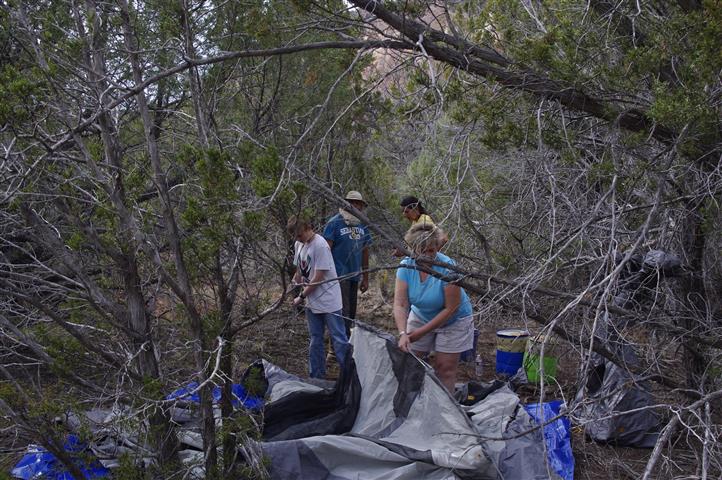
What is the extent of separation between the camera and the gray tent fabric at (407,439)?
13.1ft

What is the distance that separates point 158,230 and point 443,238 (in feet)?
4.94

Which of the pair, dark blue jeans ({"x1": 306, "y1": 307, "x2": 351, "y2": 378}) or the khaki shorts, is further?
dark blue jeans ({"x1": 306, "y1": 307, "x2": 351, "y2": 378})

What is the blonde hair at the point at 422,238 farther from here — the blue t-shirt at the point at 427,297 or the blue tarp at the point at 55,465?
the blue tarp at the point at 55,465

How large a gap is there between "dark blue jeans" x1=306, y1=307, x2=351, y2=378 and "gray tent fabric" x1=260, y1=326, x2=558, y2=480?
796 millimetres

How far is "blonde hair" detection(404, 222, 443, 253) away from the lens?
3.99 metres

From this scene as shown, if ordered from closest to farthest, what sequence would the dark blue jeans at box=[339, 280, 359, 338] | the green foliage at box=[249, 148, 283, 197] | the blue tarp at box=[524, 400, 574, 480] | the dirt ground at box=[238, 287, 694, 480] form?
the green foliage at box=[249, 148, 283, 197], the blue tarp at box=[524, 400, 574, 480], the dirt ground at box=[238, 287, 694, 480], the dark blue jeans at box=[339, 280, 359, 338]

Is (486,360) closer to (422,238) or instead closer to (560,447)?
(560,447)

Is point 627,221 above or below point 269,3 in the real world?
below

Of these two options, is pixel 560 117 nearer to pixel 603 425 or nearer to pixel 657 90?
pixel 657 90

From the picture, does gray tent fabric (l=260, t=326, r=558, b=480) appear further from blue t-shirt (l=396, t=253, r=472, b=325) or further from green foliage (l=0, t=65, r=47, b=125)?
green foliage (l=0, t=65, r=47, b=125)

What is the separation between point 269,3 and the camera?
4422mm

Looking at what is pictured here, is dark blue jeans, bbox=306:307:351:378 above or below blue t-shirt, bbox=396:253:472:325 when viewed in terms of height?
below

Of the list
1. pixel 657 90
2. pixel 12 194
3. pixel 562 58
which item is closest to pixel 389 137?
pixel 562 58

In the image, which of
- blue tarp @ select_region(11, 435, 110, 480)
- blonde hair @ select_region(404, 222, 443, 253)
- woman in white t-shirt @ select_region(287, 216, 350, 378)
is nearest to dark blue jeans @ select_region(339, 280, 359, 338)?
woman in white t-shirt @ select_region(287, 216, 350, 378)
